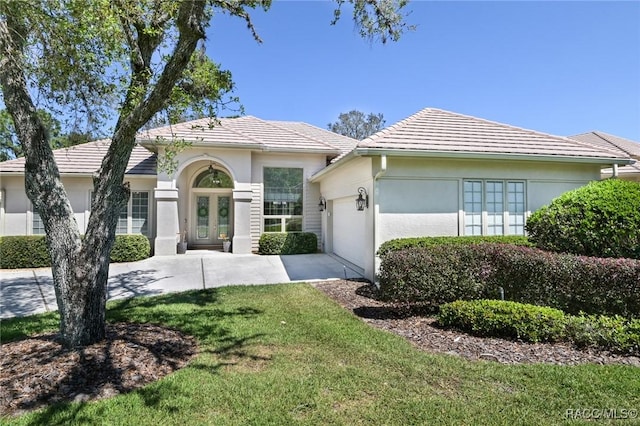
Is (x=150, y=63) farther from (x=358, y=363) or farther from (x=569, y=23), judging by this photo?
(x=569, y=23)

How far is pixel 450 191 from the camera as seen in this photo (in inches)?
368

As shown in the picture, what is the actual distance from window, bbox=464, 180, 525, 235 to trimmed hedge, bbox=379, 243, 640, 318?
3162 mm

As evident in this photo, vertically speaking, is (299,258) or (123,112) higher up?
(123,112)

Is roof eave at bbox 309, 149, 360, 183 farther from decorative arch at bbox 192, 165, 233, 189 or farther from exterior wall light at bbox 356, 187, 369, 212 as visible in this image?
decorative arch at bbox 192, 165, 233, 189

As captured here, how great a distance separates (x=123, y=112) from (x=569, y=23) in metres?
11.3

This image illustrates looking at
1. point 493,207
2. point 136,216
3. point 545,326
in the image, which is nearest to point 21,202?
point 136,216

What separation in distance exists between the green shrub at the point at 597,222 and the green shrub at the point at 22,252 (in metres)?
15.6

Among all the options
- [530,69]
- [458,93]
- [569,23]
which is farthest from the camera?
[458,93]

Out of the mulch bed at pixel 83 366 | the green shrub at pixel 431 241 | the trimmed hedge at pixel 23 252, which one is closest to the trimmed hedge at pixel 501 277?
the green shrub at pixel 431 241

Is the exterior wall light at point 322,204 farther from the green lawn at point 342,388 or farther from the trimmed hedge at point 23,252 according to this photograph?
the green lawn at point 342,388

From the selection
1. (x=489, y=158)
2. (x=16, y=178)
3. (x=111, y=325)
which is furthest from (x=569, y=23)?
(x=16, y=178)

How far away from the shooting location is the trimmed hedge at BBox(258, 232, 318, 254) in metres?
13.9

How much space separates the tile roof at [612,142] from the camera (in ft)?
53.7

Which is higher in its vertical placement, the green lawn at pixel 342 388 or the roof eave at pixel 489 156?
the roof eave at pixel 489 156
